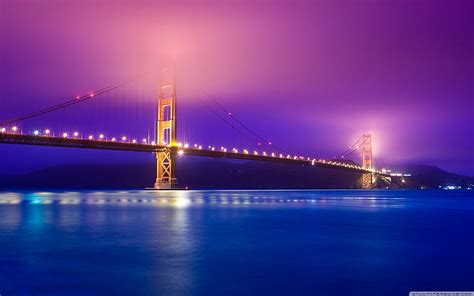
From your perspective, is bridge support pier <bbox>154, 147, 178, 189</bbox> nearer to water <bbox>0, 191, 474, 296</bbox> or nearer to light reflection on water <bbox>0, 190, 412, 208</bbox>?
light reflection on water <bbox>0, 190, 412, 208</bbox>

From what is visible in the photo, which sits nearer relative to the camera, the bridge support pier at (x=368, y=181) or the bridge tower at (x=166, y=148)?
the bridge tower at (x=166, y=148)

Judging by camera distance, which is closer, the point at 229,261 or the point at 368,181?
the point at 229,261

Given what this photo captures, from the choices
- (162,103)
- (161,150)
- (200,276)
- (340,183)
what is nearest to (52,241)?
(200,276)

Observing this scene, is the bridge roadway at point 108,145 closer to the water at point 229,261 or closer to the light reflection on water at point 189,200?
the light reflection on water at point 189,200

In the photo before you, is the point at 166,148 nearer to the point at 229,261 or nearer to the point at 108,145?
the point at 108,145

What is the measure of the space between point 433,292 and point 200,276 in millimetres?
2964

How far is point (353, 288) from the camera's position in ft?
19.3

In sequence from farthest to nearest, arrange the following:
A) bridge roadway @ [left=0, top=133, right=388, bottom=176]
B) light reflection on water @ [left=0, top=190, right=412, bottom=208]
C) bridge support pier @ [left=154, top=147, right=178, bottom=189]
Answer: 1. bridge support pier @ [left=154, top=147, right=178, bottom=189]
2. bridge roadway @ [left=0, top=133, right=388, bottom=176]
3. light reflection on water @ [left=0, top=190, right=412, bottom=208]

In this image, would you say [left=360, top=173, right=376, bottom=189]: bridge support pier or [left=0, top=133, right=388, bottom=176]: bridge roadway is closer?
[left=0, top=133, right=388, bottom=176]: bridge roadway

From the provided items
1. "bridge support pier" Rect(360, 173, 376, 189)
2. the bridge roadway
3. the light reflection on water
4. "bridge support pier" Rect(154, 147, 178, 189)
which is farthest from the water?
"bridge support pier" Rect(360, 173, 376, 189)

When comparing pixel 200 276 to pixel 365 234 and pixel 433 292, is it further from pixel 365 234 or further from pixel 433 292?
pixel 365 234

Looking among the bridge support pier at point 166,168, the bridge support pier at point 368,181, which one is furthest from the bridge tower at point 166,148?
the bridge support pier at point 368,181

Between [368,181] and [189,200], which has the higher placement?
[368,181]

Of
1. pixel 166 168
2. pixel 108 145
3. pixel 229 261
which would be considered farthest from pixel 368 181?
pixel 229 261
